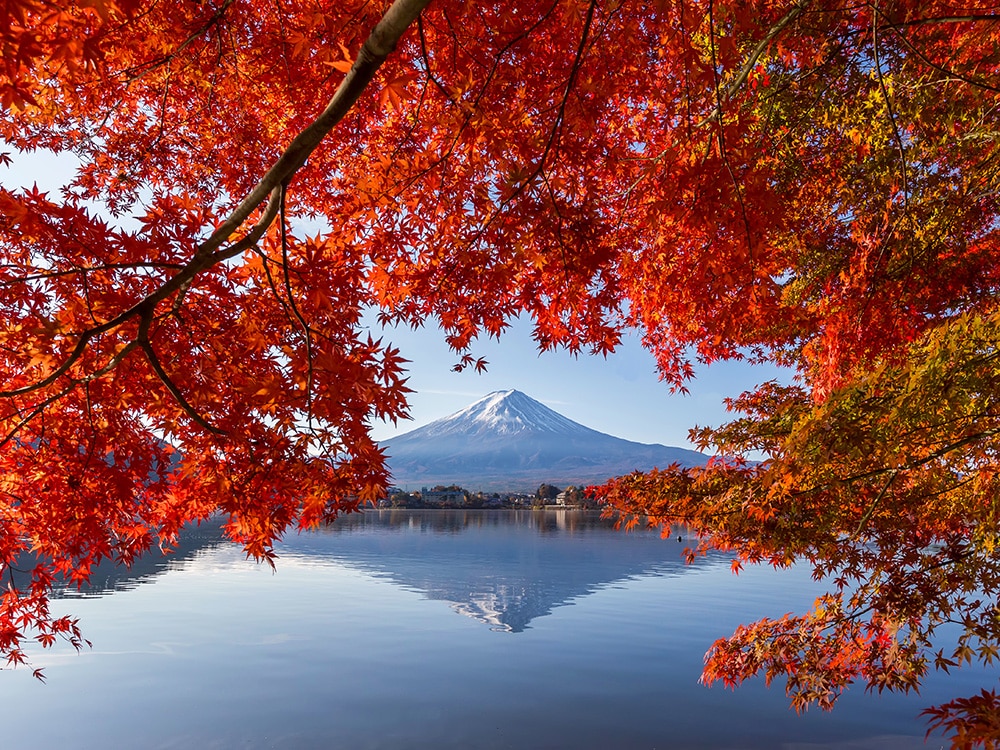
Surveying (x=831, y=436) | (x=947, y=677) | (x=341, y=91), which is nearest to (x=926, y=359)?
(x=831, y=436)

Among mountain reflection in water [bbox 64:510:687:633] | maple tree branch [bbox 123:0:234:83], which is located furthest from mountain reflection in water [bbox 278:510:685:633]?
maple tree branch [bbox 123:0:234:83]

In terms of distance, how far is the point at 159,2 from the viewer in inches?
185

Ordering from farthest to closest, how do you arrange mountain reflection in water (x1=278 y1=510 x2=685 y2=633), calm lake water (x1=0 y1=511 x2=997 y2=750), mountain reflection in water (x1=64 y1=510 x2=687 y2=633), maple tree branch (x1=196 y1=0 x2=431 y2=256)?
mountain reflection in water (x1=64 y1=510 x2=687 y2=633) < mountain reflection in water (x1=278 y1=510 x2=685 y2=633) < calm lake water (x1=0 y1=511 x2=997 y2=750) < maple tree branch (x1=196 y1=0 x2=431 y2=256)

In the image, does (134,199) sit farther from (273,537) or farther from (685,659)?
(685,659)

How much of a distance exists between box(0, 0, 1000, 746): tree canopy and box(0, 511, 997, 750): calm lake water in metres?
5.19

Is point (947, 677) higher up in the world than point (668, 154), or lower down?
lower down

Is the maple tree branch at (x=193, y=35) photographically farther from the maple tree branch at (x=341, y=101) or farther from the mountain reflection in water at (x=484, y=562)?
the mountain reflection in water at (x=484, y=562)

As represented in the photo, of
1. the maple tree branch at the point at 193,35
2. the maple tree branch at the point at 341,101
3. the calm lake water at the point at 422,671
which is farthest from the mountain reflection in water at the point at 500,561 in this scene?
the maple tree branch at the point at 341,101

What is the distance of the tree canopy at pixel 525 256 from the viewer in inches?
118

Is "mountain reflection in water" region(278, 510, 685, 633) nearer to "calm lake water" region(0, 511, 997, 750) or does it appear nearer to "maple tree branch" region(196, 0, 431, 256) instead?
"calm lake water" region(0, 511, 997, 750)

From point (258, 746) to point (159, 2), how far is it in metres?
10.2

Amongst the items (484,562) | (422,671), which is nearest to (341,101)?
(422,671)

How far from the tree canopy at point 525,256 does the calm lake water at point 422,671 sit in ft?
17.0

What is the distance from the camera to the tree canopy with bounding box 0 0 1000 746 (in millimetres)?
2992
